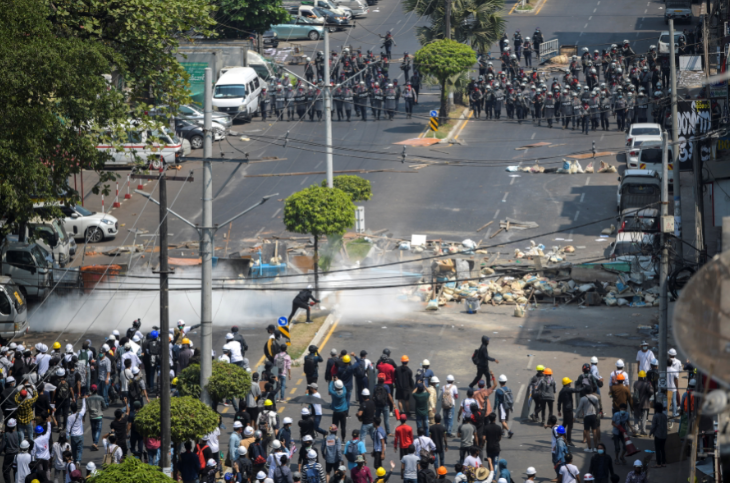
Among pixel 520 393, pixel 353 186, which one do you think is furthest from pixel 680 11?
pixel 520 393

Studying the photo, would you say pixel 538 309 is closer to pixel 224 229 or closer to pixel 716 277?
pixel 224 229

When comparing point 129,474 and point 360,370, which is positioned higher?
point 129,474

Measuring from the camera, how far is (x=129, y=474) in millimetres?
13953

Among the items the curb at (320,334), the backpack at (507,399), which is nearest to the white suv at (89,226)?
the curb at (320,334)

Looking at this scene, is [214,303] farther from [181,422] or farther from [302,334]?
[181,422]

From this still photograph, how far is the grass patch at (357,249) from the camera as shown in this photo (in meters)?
31.1

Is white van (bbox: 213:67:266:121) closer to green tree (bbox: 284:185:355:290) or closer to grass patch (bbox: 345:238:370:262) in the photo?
grass patch (bbox: 345:238:370:262)

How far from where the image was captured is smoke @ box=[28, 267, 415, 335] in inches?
1106

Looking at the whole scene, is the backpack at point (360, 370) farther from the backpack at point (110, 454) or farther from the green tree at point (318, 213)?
the green tree at point (318, 213)

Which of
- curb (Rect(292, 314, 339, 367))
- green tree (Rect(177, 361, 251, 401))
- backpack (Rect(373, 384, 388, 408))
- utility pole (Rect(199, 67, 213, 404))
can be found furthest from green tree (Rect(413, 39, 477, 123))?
backpack (Rect(373, 384, 388, 408))

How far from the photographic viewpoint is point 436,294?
29.5 m

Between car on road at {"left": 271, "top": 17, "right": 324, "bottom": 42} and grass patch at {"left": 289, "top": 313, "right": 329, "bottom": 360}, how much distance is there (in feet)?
119

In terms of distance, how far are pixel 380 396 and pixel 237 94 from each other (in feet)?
96.3

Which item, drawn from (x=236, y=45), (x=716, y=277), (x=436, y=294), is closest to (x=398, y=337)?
(x=436, y=294)
